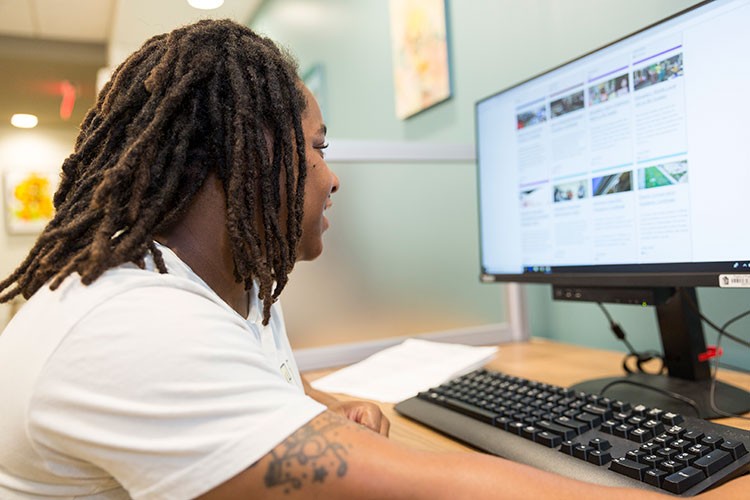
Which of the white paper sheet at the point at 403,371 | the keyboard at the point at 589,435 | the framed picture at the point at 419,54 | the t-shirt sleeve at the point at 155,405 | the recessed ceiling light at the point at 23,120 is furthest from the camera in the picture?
the recessed ceiling light at the point at 23,120

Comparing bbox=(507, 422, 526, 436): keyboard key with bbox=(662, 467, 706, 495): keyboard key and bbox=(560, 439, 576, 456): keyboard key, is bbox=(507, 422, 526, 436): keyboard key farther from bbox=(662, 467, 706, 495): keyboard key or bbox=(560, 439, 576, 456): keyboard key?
bbox=(662, 467, 706, 495): keyboard key

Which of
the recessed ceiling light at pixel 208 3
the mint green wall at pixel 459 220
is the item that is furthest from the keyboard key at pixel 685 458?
the recessed ceiling light at pixel 208 3

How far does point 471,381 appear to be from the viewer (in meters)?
0.79

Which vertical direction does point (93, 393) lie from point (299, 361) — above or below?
above

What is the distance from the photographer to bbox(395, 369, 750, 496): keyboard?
1.51ft

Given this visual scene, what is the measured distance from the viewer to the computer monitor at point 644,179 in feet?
2.13

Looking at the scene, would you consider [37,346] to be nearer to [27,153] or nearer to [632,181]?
[632,181]

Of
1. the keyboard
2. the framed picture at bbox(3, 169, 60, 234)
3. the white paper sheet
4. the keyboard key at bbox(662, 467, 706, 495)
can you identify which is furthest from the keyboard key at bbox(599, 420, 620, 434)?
the framed picture at bbox(3, 169, 60, 234)

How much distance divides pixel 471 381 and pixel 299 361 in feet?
1.40

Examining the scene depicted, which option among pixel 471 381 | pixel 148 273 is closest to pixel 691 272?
pixel 471 381

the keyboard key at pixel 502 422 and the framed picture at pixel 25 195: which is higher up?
the framed picture at pixel 25 195

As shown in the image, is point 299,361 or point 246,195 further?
point 299,361

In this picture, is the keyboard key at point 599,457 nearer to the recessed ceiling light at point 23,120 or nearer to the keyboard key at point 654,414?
the keyboard key at point 654,414

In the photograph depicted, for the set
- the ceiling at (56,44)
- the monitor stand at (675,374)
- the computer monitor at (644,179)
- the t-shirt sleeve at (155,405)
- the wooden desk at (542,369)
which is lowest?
the wooden desk at (542,369)
